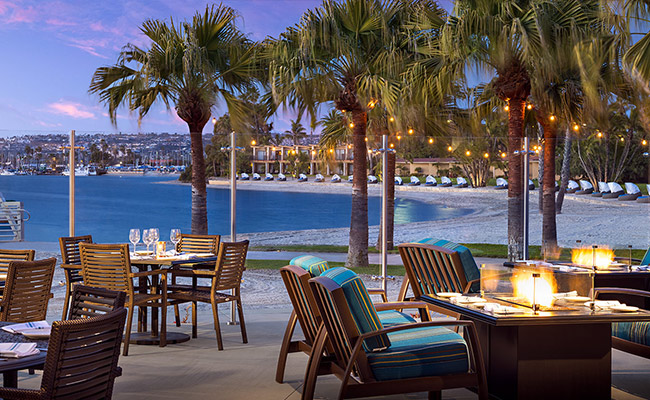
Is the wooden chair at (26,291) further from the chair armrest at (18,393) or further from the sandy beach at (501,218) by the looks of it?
the sandy beach at (501,218)

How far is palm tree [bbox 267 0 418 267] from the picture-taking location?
11.2 meters

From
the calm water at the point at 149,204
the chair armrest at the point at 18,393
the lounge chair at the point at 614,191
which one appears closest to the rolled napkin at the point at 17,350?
the chair armrest at the point at 18,393

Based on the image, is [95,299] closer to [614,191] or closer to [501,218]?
[501,218]

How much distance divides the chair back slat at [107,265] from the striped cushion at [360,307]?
276 cm

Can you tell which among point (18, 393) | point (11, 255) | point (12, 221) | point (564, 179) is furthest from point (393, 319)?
point (12, 221)

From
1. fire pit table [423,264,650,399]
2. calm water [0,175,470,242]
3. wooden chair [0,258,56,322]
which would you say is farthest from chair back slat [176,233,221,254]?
fire pit table [423,264,650,399]

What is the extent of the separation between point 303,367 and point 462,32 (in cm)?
565

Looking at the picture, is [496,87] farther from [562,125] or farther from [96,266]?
[96,266]

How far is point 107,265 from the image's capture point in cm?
657

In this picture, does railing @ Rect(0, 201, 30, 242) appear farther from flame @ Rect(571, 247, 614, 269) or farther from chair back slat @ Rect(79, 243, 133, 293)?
flame @ Rect(571, 247, 614, 269)

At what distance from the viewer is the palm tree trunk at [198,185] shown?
10641 millimetres

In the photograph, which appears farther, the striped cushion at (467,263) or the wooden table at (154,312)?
the wooden table at (154,312)

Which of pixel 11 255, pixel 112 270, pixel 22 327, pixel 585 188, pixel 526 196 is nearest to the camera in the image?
pixel 22 327

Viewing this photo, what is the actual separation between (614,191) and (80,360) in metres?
9.16
